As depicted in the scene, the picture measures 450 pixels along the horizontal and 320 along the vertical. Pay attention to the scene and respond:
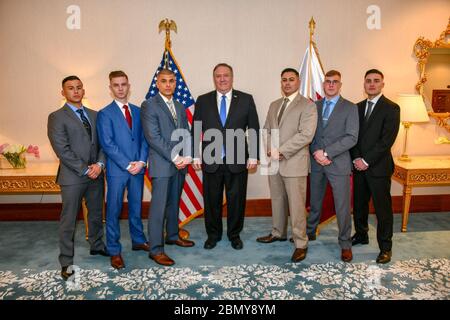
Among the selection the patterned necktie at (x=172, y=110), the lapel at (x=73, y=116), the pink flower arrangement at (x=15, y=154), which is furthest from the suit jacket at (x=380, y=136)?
the pink flower arrangement at (x=15, y=154)

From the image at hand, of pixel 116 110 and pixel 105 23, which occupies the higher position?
pixel 105 23

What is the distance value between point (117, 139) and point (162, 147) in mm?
411

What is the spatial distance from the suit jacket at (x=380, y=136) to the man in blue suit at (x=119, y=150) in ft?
6.76

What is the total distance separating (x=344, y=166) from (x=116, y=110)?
215cm

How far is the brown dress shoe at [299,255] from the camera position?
3.42 m

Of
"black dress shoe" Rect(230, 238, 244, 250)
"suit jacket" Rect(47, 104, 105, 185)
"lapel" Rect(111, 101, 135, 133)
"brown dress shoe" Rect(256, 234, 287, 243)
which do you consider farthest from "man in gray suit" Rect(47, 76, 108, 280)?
"brown dress shoe" Rect(256, 234, 287, 243)

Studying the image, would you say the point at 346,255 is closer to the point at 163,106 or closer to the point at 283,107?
the point at 283,107

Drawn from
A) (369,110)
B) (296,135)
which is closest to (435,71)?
(369,110)

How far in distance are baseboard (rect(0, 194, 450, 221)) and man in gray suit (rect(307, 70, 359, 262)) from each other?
1535 mm

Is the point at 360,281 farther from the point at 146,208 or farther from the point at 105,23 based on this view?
the point at 105,23

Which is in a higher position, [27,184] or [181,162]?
[181,162]

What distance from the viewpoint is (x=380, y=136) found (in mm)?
3328

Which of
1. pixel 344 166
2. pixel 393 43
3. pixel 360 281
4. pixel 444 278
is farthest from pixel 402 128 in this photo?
pixel 360 281

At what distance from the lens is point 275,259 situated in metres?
3.49
